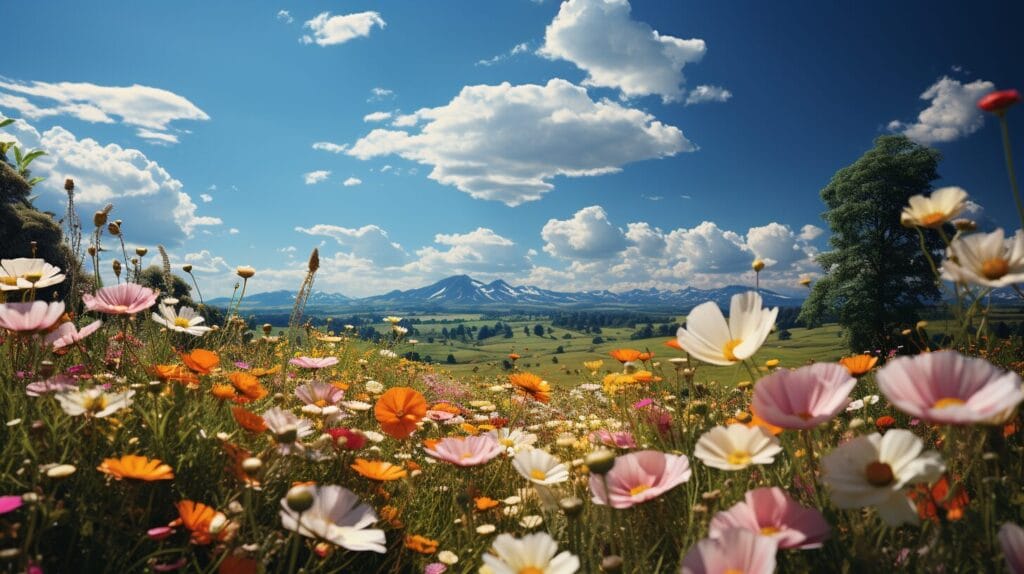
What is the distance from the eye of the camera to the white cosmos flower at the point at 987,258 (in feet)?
4.41

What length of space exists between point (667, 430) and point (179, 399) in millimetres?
2221

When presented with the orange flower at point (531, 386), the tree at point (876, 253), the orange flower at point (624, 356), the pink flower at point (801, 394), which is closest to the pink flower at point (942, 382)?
the pink flower at point (801, 394)

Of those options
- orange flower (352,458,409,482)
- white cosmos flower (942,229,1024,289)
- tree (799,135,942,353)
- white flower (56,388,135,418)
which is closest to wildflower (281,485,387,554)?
orange flower (352,458,409,482)

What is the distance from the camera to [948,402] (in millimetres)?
1100

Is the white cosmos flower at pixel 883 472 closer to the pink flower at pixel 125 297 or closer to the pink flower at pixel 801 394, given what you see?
the pink flower at pixel 801 394

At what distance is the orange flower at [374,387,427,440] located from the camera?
2.30 metres

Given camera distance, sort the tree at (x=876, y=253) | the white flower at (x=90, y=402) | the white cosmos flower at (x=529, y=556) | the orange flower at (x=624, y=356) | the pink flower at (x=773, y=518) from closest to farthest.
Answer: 1. the pink flower at (x=773, y=518)
2. the white cosmos flower at (x=529, y=556)
3. the white flower at (x=90, y=402)
4. the orange flower at (x=624, y=356)
5. the tree at (x=876, y=253)

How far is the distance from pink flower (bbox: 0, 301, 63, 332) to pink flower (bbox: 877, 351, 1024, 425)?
95.2 inches

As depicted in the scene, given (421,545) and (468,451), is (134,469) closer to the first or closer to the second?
(421,545)

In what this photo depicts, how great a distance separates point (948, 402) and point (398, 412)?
190cm

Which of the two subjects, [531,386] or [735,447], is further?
[531,386]

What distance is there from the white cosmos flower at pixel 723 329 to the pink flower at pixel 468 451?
0.82 metres

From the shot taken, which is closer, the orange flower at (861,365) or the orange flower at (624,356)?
the orange flower at (861,365)

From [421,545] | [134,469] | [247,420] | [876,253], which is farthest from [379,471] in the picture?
[876,253]
